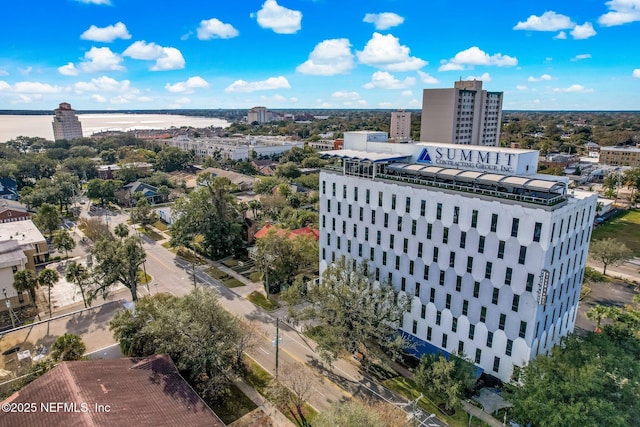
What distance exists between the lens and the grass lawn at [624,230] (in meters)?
95.8

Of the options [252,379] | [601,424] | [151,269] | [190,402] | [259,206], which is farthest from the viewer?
[259,206]

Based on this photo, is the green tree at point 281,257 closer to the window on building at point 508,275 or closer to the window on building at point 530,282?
the window on building at point 508,275

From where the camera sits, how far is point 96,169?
164 meters

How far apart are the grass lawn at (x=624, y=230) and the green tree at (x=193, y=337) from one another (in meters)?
93.1

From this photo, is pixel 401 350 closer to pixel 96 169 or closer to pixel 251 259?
pixel 251 259

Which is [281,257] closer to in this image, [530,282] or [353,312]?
[353,312]

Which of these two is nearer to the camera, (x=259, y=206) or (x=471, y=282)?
(x=471, y=282)

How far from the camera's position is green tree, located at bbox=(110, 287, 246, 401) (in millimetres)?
40781

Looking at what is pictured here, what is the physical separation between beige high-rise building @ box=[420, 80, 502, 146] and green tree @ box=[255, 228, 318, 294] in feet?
339

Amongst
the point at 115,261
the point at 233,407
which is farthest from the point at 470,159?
the point at 115,261

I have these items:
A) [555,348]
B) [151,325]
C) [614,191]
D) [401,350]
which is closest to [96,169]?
[151,325]

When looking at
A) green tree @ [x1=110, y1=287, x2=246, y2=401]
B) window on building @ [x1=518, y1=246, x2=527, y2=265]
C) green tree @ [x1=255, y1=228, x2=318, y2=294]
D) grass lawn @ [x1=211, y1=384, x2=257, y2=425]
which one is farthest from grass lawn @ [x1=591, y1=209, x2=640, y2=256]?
green tree @ [x1=110, y1=287, x2=246, y2=401]

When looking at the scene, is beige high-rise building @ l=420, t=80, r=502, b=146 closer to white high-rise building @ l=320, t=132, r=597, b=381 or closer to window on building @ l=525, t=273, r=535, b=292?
white high-rise building @ l=320, t=132, r=597, b=381

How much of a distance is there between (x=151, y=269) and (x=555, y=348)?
6965cm
